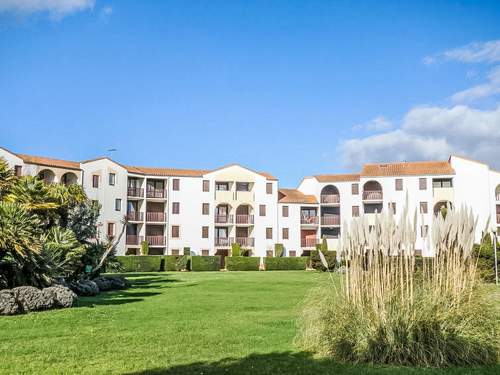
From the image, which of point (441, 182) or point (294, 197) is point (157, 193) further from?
point (441, 182)

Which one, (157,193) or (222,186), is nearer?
(157,193)

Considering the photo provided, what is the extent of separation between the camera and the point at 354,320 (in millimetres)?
7660

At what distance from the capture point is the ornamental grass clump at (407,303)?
7344 mm

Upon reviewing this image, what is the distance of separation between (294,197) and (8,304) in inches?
1992

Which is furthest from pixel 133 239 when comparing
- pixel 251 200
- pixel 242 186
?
pixel 251 200

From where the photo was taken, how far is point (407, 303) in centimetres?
750

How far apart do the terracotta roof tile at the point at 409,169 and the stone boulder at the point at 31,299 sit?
4875cm

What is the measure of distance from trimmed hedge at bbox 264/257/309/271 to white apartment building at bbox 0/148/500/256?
859cm

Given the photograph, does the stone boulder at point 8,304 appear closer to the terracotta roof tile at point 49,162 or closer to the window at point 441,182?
the terracotta roof tile at point 49,162

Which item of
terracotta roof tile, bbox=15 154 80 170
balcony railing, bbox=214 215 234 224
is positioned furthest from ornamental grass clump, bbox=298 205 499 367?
balcony railing, bbox=214 215 234 224

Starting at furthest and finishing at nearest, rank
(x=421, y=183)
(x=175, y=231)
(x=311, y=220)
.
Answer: (x=311, y=220) < (x=175, y=231) < (x=421, y=183)

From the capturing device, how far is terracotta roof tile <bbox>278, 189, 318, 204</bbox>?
61.3 m

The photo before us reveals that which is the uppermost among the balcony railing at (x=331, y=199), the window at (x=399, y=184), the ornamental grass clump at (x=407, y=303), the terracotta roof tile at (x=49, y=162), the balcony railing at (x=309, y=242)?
the terracotta roof tile at (x=49, y=162)

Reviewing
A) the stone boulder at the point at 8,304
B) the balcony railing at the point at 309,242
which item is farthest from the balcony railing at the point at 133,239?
the stone boulder at the point at 8,304
